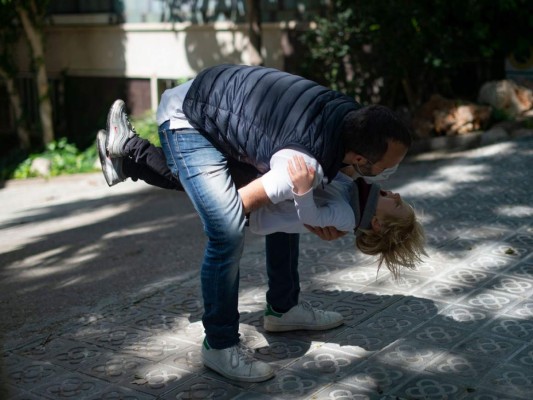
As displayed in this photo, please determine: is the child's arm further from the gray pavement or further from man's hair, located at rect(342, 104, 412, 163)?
the gray pavement

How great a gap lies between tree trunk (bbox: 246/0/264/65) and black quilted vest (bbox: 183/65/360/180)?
8.41 meters

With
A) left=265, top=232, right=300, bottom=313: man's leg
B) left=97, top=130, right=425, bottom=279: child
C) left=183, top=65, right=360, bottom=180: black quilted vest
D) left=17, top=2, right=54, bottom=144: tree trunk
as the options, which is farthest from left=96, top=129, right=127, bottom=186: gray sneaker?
left=17, top=2, right=54, bottom=144: tree trunk

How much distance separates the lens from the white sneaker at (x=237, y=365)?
380cm

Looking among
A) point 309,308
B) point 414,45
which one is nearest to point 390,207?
point 309,308

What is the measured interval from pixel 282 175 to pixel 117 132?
3.94ft

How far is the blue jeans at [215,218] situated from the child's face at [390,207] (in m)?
0.74

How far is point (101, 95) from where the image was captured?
15.2m

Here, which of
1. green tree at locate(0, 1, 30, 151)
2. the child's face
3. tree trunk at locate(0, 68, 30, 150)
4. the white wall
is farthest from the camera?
tree trunk at locate(0, 68, 30, 150)

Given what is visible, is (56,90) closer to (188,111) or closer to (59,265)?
(59,265)

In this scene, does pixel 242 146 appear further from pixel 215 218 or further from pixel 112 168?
pixel 112 168

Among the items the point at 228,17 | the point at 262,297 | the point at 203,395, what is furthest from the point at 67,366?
the point at 228,17

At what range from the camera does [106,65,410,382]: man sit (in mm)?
3551

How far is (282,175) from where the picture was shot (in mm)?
3490

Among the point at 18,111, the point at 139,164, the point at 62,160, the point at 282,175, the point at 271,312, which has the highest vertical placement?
the point at 282,175
